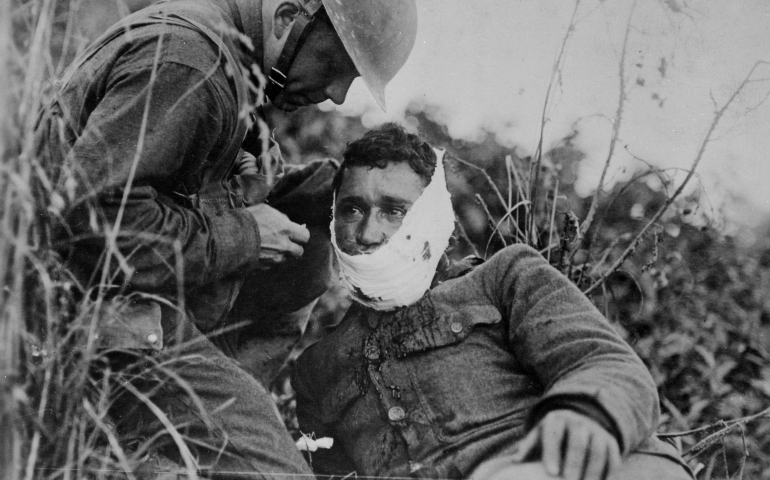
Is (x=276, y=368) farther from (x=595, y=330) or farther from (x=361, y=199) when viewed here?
(x=595, y=330)

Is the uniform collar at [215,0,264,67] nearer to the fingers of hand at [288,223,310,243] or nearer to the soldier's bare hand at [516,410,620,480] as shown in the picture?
the fingers of hand at [288,223,310,243]

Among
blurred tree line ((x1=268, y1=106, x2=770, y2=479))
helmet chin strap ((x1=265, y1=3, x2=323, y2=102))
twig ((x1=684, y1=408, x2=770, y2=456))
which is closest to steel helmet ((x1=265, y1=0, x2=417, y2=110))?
helmet chin strap ((x1=265, y1=3, x2=323, y2=102))

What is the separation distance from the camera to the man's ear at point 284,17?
2.68 meters

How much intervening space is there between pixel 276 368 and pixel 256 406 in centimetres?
61

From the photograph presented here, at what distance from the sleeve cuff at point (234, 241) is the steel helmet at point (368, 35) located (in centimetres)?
57

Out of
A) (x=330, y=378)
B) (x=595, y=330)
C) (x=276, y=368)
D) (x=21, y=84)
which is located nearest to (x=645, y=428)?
(x=595, y=330)

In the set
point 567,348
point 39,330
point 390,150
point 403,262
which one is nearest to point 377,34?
point 390,150

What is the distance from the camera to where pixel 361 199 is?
9.08ft

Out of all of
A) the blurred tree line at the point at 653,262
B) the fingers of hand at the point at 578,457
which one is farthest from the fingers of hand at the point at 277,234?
the fingers of hand at the point at 578,457

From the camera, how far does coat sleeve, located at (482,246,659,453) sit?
203 centimetres

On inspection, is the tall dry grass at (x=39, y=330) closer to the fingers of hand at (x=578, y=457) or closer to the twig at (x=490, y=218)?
the fingers of hand at (x=578, y=457)

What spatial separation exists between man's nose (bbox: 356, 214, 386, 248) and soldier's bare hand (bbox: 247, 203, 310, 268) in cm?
22

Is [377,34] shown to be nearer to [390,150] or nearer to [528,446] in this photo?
[390,150]

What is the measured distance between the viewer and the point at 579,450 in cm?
193
